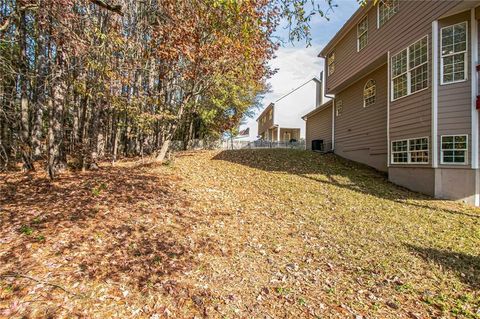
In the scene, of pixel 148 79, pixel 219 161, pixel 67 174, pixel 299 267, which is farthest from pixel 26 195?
pixel 148 79

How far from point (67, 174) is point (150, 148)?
691 centimetres

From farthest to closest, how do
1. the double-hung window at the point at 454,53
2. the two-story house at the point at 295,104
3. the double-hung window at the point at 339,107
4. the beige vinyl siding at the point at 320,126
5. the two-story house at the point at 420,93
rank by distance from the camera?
the two-story house at the point at 295,104, the beige vinyl siding at the point at 320,126, the double-hung window at the point at 339,107, the double-hung window at the point at 454,53, the two-story house at the point at 420,93

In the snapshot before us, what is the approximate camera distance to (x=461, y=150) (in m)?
7.27

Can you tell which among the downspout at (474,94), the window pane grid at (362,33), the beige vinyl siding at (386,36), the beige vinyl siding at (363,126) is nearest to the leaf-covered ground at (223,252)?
the downspout at (474,94)

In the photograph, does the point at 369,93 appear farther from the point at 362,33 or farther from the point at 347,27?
the point at 347,27

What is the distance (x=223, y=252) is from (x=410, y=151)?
299 inches

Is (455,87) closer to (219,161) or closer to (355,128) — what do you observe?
(355,128)

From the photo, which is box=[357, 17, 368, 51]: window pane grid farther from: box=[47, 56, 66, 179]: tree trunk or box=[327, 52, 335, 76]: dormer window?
box=[47, 56, 66, 179]: tree trunk

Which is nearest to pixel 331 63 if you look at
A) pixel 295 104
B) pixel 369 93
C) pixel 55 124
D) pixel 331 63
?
pixel 331 63

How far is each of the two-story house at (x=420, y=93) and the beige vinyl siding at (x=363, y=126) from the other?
0.14 feet

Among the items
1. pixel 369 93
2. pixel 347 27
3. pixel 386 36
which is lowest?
pixel 369 93

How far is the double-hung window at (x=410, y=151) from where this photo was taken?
8203 millimetres

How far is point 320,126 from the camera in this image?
693 inches

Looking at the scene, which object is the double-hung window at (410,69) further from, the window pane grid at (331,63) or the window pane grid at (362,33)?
the window pane grid at (331,63)
